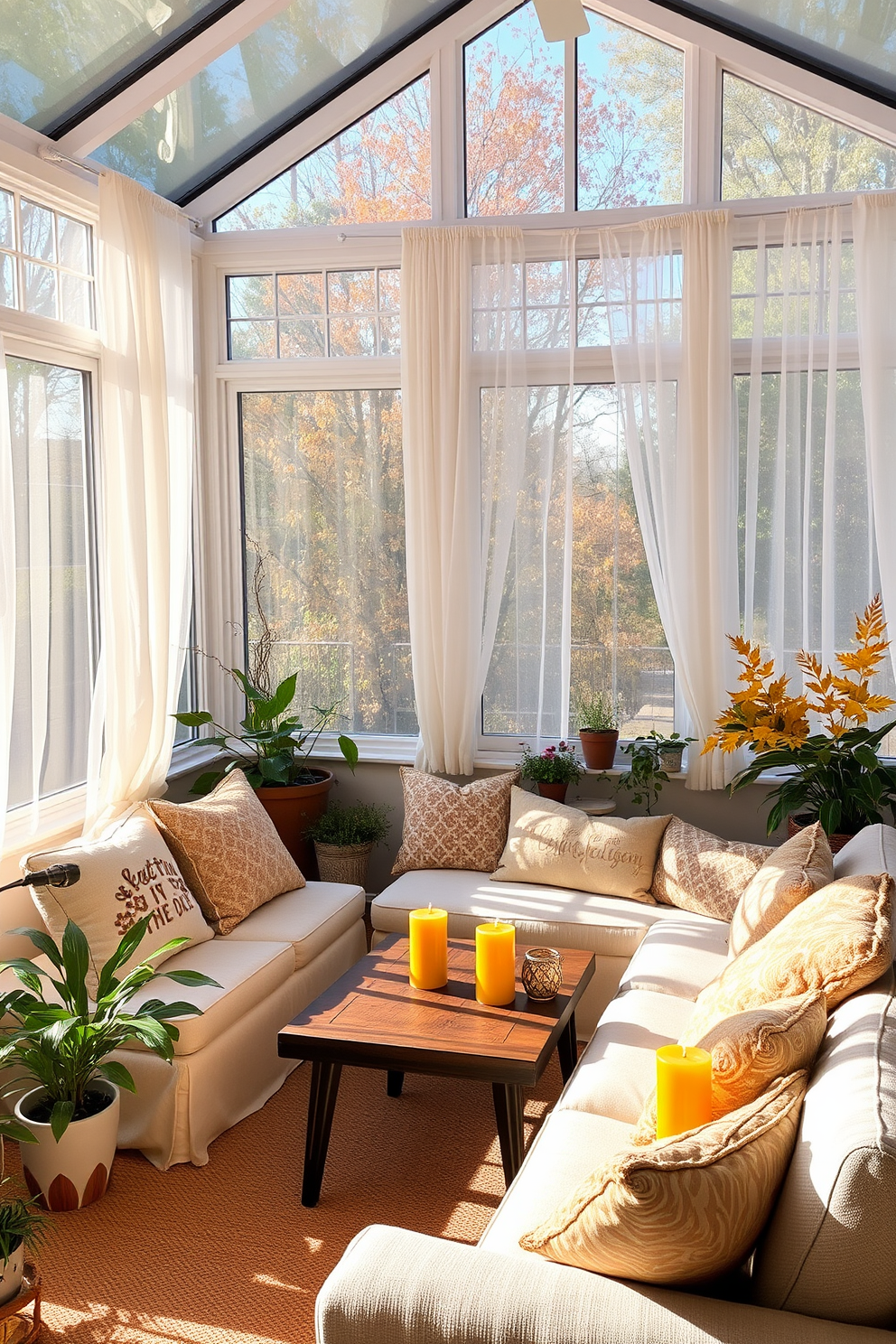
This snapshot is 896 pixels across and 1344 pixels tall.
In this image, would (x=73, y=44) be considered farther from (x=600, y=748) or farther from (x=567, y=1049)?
(x=567, y=1049)

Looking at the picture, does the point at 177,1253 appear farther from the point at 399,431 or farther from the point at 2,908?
the point at 399,431

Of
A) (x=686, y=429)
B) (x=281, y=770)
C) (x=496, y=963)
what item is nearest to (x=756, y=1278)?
(x=496, y=963)

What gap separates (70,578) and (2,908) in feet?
3.85

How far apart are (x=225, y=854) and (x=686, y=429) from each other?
2274 mm

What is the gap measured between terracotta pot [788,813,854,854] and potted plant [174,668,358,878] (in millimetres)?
1716

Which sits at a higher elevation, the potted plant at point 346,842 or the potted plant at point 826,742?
the potted plant at point 826,742

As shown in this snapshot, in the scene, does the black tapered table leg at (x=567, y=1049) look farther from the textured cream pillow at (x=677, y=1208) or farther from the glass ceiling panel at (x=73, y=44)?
the glass ceiling panel at (x=73, y=44)

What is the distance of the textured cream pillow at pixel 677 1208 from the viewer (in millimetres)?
1375

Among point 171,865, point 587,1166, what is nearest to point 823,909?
point 587,1166

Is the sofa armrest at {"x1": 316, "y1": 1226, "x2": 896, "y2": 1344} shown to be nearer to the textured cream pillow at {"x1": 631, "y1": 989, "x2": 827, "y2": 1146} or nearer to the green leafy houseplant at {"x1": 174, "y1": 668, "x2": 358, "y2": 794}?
the textured cream pillow at {"x1": 631, "y1": 989, "x2": 827, "y2": 1146}

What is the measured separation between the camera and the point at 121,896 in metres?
3.05

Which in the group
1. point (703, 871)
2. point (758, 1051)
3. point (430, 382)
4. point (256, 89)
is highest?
point (256, 89)

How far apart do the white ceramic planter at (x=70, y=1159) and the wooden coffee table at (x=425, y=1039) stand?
18.8 inches

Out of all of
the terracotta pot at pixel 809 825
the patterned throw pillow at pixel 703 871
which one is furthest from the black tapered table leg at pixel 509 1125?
the terracotta pot at pixel 809 825
